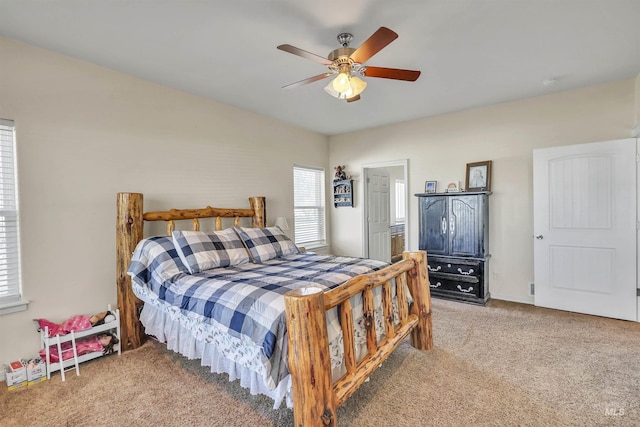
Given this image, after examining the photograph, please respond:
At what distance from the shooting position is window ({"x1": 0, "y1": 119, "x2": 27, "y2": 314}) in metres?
2.25

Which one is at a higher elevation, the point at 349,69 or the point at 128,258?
the point at 349,69

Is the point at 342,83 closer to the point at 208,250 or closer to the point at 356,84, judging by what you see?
the point at 356,84

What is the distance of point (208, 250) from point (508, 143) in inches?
151

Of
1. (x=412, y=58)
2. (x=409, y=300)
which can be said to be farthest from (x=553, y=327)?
(x=412, y=58)

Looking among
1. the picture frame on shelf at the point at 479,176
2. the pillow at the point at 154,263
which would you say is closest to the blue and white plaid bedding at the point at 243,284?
the pillow at the point at 154,263

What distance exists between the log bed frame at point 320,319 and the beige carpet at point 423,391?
27cm

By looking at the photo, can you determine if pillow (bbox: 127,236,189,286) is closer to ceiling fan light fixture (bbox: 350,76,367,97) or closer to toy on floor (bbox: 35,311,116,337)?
toy on floor (bbox: 35,311,116,337)

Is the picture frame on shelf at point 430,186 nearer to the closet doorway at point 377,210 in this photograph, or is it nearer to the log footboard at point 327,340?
the closet doorway at point 377,210

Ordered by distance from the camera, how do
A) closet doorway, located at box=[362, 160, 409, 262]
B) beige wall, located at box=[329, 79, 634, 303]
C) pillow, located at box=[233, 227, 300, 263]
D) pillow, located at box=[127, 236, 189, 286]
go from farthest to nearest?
closet doorway, located at box=[362, 160, 409, 262] < beige wall, located at box=[329, 79, 634, 303] < pillow, located at box=[233, 227, 300, 263] < pillow, located at box=[127, 236, 189, 286]

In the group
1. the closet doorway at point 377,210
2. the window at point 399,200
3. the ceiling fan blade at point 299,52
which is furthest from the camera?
the window at point 399,200

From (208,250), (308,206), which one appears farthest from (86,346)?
(308,206)

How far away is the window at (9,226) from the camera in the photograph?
2.25 meters

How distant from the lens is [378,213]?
546cm

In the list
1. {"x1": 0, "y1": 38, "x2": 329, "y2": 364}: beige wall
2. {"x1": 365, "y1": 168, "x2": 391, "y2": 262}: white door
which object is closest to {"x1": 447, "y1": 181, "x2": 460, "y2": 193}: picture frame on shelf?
{"x1": 365, "y1": 168, "x2": 391, "y2": 262}: white door
